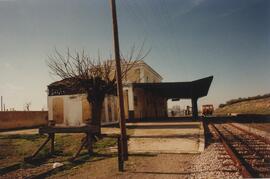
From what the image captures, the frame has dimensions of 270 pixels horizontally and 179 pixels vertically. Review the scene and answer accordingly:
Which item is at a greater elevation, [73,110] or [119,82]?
[119,82]

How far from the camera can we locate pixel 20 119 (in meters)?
31.5

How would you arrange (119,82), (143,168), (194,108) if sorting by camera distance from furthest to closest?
1. (194,108)
2. (119,82)
3. (143,168)

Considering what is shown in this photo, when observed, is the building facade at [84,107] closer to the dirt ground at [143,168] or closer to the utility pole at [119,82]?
the utility pole at [119,82]

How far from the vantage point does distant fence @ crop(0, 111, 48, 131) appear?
29.1 meters

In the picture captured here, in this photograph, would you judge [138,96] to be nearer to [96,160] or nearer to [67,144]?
[67,144]

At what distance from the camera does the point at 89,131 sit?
38.0 feet

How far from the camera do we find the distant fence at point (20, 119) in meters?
29.1

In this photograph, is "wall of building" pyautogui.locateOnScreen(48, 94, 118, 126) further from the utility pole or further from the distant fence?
the utility pole

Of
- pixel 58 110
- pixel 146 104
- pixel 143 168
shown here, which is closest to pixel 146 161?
pixel 143 168

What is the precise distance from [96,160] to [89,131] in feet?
4.57

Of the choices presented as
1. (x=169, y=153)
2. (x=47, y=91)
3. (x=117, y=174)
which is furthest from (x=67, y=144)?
(x=47, y=91)

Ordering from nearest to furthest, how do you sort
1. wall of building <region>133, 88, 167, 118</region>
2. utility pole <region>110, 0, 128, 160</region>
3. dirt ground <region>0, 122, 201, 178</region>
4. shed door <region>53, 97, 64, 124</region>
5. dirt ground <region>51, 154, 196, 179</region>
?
1. dirt ground <region>51, 154, 196, 179</region>
2. dirt ground <region>0, 122, 201, 178</region>
3. utility pole <region>110, 0, 128, 160</region>
4. shed door <region>53, 97, 64, 124</region>
5. wall of building <region>133, 88, 167, 118</region>

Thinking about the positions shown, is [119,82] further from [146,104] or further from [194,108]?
[146,104]

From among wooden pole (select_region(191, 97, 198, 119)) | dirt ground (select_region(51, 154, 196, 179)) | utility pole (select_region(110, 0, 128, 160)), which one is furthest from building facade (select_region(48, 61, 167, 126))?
dirt ground (select_region(51, 154, 196, 179))
